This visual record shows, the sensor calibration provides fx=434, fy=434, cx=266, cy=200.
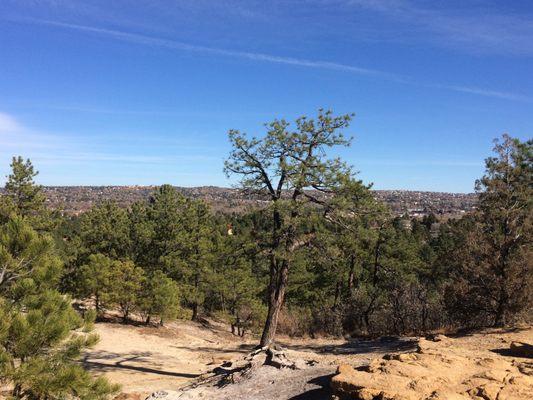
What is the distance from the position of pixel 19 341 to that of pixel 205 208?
24328 mm

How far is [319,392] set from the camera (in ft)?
28.6

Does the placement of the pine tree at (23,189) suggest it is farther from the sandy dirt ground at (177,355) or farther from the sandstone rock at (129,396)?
the sandstone rock at (129,396)

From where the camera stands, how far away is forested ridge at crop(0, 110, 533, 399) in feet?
26.6

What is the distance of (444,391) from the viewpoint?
23.3 ft

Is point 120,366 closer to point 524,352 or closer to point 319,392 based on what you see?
point 319,392

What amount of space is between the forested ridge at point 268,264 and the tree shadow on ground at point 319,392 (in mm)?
3882

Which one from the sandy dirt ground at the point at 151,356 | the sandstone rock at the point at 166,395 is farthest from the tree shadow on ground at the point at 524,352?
the sandy dirt ground at the point at 151,356

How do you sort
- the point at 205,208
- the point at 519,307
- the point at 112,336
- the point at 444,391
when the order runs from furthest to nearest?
the point at 205,208
the point at 112,336
the point at 519,307
the point at 444,391

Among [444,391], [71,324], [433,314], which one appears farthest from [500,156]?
[71,324]

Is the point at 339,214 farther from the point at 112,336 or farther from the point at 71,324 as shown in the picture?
the point at 112,336

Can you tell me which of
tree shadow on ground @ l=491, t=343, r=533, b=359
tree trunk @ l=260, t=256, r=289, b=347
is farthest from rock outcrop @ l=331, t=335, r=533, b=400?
tree trunk @ l=260, t=256, r=289, b=347

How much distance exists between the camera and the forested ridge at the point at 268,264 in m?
8.12

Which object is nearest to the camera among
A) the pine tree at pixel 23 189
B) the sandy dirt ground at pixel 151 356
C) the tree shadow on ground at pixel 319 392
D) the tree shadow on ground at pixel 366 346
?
the tree shadow on ground at pixel 319 392

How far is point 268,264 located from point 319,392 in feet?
19.2
